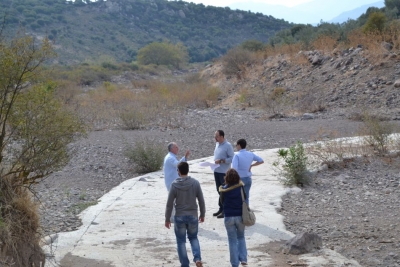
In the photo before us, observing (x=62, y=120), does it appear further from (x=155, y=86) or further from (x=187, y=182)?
(x=155, y=86)

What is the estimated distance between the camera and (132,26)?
113m

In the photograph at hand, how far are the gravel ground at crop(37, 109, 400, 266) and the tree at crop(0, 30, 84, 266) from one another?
6.35 ft

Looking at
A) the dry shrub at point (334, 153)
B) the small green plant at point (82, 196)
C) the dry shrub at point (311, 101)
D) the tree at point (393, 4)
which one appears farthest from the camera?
the tree at point (393, 4)

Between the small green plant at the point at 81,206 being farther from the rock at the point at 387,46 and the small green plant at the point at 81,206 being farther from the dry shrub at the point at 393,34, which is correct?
the dry shrub at the point at 393,34

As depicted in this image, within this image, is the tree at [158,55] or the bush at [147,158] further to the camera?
the tree at [158,55]

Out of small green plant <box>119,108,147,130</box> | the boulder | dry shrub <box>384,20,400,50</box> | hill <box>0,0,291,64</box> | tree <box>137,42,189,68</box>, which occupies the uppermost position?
hill <box>0,0,291,64</box>

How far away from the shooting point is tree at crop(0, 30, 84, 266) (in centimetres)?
798

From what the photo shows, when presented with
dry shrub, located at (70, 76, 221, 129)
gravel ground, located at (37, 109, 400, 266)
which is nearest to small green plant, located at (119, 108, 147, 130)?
dry shrub, located at (70, 76, 221, 129)

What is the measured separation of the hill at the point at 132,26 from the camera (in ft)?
295

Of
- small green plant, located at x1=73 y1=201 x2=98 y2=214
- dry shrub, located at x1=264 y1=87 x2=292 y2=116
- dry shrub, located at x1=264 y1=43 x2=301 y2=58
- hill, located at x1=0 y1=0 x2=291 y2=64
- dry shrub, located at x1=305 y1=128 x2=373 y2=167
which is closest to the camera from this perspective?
small green plant, located at x1=73 y1=201 x2=98 y2=214

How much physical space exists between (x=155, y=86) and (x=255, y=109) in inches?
565

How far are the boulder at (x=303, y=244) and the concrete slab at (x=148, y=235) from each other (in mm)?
151

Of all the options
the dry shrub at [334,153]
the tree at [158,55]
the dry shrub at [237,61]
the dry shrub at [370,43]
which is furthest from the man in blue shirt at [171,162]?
the tree at [158,55]

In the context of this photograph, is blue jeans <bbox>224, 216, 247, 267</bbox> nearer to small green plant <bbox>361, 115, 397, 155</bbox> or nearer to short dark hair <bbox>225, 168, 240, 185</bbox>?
short dark hair <bbox>225, 168, 240, 185</bbox>
